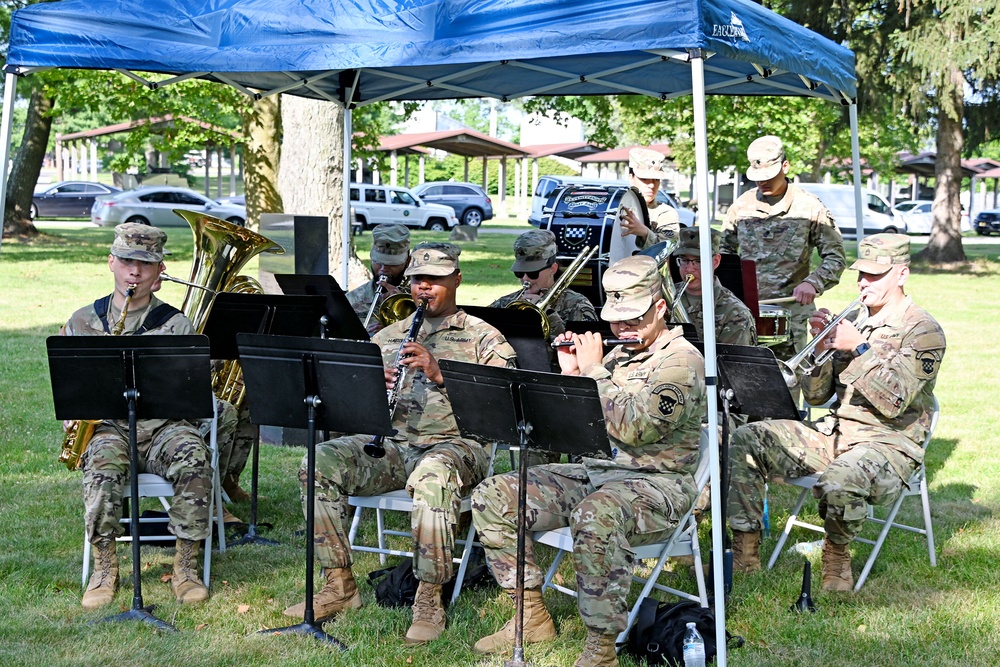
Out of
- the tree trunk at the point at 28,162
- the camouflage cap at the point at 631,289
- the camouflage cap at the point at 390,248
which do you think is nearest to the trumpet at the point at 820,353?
the camouflage cap at the point at 631,289

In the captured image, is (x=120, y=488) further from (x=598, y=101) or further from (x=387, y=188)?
(x=387, y=188)

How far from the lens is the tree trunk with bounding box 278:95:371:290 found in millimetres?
11906

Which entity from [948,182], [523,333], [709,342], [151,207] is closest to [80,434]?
[523,333]

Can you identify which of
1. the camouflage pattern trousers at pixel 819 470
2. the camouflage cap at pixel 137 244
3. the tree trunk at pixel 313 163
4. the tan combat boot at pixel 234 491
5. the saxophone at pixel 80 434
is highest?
the tree trunk at pixel 313 163

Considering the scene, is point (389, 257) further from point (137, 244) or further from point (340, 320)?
point (137, 244)

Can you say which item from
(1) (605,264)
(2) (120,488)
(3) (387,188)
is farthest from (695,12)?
(3) (387,188)

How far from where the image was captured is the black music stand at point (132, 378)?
4.73 metres

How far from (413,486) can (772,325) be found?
2918mm

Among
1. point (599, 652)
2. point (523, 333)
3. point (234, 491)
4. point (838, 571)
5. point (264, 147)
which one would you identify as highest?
point (264, 147)

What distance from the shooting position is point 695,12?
434cm

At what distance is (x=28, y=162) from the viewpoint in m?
25.6

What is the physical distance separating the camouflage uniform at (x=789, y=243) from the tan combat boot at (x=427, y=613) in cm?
334

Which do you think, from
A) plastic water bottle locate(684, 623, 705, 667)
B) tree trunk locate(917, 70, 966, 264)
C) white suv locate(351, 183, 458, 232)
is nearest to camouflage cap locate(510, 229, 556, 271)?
plastic water bottle locate(684, 623, 705, 667)

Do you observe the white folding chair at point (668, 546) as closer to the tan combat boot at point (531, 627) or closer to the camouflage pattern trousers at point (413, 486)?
the tan combat boot at point (531, 627)
